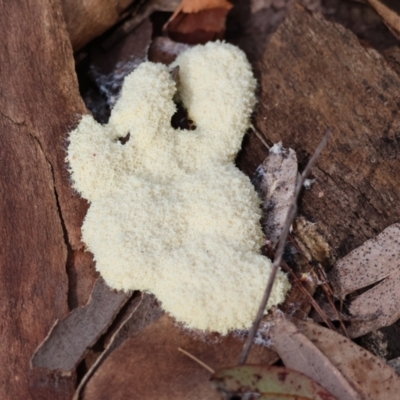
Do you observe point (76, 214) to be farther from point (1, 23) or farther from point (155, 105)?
point (1, 23)

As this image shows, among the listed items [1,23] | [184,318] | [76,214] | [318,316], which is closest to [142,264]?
[184,318]

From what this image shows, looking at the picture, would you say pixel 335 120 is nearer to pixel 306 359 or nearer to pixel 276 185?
pixel 276 185

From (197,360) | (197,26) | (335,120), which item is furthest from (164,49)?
(197,360)

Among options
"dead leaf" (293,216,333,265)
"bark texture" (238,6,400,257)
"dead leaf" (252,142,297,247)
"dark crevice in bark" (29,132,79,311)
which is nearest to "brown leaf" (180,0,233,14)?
"bark texture" (238,6,400,257)

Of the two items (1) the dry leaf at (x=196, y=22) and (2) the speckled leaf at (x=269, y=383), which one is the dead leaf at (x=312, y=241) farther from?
(1) the dry leaf at (x=196, y=22)

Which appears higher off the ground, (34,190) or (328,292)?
(328,292)

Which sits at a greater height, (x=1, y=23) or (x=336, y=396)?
(x=336, y=396)
